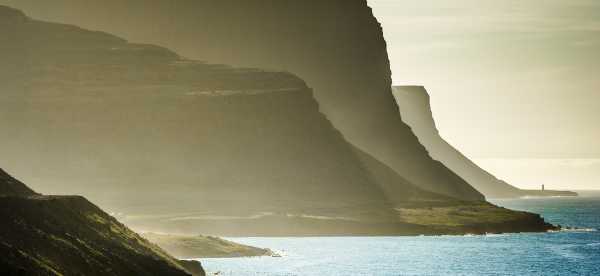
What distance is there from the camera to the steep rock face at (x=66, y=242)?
9000cm

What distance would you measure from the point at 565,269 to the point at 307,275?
37.8 m

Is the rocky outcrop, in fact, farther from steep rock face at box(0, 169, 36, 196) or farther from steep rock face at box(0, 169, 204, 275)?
steep rock face at box(0, 169, 36, 196)

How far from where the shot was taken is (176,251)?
178375 millimetres

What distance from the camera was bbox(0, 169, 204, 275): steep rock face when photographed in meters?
90.0

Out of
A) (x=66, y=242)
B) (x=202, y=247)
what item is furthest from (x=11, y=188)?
(x=202, y=247)

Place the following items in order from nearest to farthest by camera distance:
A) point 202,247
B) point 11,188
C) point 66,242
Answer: point 66,242, point 11,188, point 202,247

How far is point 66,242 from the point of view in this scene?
319ft

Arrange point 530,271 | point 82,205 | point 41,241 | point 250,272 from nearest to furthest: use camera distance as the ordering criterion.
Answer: point 41,241 < point 82,205 < point 250,272 < point 530,271

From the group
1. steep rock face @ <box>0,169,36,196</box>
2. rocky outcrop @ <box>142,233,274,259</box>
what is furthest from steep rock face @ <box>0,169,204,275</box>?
rocky outcrop @ <box>142,233,274,259</box>

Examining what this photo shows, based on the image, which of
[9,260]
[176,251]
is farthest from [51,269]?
[176,251]

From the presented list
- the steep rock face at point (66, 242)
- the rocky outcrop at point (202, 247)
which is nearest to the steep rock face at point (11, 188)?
the steep rock face at point (66, 242)

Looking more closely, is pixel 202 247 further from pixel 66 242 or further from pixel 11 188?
pixel 66 242

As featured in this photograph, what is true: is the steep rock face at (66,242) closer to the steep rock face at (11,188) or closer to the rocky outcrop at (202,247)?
the steep rock face at (11,188)

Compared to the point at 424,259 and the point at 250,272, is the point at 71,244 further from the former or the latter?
the point at 424,259
